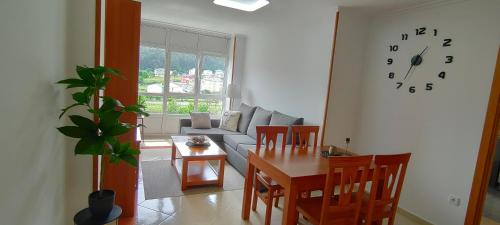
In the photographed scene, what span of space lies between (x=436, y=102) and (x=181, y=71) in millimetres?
4806

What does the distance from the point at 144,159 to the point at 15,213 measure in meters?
3.26

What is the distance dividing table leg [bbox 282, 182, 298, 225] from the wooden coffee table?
5.02ft

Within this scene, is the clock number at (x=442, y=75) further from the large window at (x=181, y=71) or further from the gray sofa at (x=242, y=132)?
the large window at (x=181, y=71)

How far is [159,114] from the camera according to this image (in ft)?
19.1

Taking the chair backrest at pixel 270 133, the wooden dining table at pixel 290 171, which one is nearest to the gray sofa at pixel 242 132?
the chair backrest at pixel 270 133

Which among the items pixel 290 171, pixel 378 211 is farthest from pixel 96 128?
pixel 378 211

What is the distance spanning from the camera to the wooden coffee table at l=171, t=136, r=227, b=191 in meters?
3.23

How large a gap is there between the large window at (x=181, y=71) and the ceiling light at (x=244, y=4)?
7.95 ft

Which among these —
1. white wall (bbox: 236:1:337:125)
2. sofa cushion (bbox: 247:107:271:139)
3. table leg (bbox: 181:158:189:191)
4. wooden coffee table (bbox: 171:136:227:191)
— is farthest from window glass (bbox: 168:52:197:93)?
table leg (bbox: 181:158:189:191)

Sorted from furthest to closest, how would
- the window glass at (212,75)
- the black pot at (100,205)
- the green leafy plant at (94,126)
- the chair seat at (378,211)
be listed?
Result: the window glass at (212,75), the chair seat at (378,211), the black pot at (100,205), the green leafy plant at (94,126)

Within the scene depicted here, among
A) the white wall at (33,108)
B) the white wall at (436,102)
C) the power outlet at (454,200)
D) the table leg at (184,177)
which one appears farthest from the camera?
the table leg at (184,177)

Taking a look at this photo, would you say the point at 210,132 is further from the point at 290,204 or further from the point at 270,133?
the point at 290,204

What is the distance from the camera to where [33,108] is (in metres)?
1.18

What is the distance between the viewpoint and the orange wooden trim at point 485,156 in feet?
7.63
